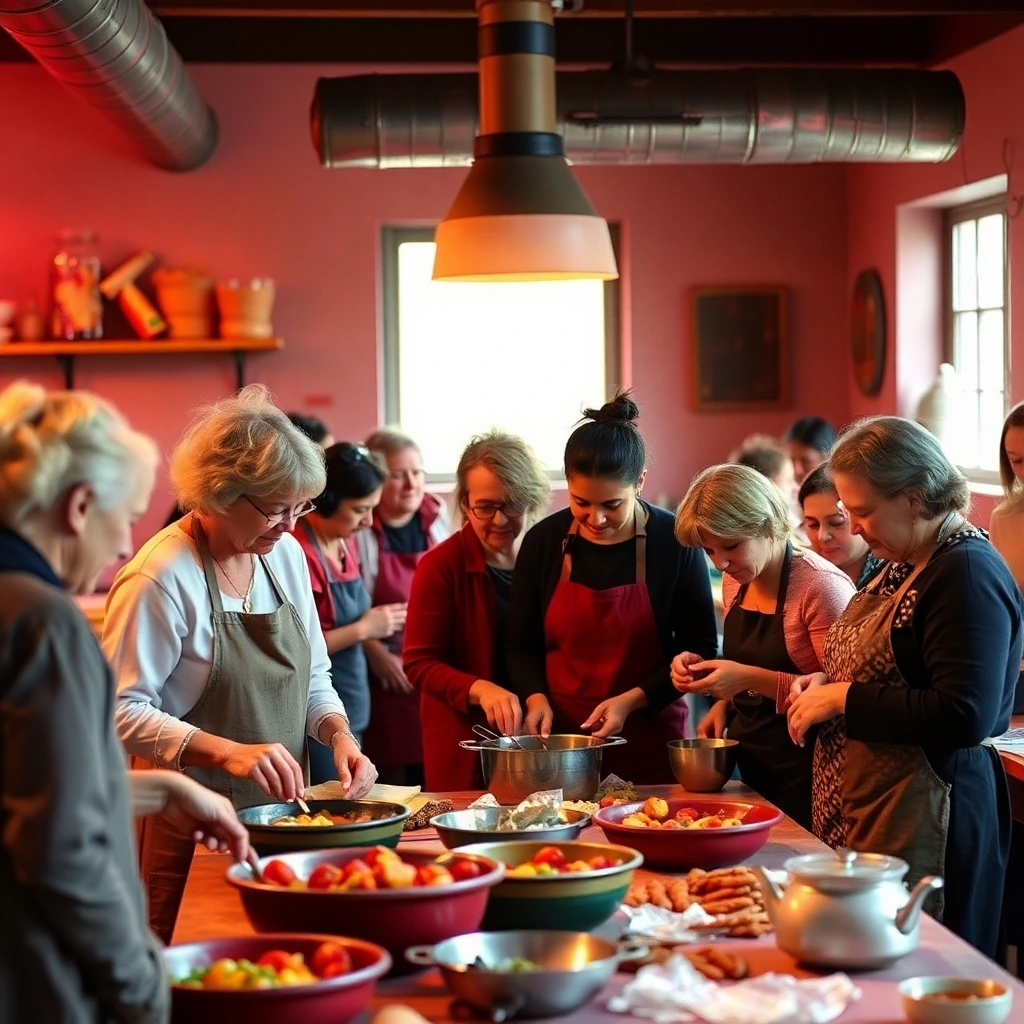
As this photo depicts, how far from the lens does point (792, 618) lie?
Result: 3400 mm

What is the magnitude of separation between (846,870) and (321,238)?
20.4ft

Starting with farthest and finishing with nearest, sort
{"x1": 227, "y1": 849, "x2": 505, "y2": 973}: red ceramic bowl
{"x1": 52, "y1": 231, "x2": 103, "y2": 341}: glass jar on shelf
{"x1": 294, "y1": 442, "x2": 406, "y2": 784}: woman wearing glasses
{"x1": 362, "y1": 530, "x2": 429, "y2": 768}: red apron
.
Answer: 1. {"x1": 52, "y1": 231, "x2": 103, "y2": 341}: glass jar on shelf
2. {"x1": 362, "y1": 530, "x2": 429, "y2": 768}: red apron
3. {"x1": 294, "y1": 442, "x2": 406, "y2": 784}: woman wearing glasses
4. {"x1": 227, "y1": 849, "x2": 505, "y2": 973}: red ceramic bowl

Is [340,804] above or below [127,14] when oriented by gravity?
below

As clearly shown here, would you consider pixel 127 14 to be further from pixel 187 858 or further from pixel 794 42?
pixel 794 42

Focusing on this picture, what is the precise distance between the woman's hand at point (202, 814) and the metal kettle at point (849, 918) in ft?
2.50

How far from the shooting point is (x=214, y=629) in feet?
10.00

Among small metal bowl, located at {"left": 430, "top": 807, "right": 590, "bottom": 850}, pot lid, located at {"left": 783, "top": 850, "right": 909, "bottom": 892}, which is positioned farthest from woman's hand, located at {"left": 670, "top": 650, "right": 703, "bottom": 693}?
pot lid, located at {"left": 783, "top": 850, "right": 909, "bottom": 892}

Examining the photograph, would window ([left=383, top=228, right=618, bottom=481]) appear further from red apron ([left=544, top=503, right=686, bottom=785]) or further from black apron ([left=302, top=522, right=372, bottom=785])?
red apron ([left=544, top=503, right=686, bottom=785])

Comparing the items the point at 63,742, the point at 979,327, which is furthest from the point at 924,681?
the point at 979,327

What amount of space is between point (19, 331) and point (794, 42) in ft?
13.2

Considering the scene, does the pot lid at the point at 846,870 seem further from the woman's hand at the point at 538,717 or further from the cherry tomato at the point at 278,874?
the woman's hand at the point at 538,717

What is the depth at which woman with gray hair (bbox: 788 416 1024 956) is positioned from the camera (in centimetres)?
283

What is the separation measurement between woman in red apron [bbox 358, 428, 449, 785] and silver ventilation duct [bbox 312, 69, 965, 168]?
140 cm

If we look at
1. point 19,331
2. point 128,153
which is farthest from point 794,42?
point 19,331
